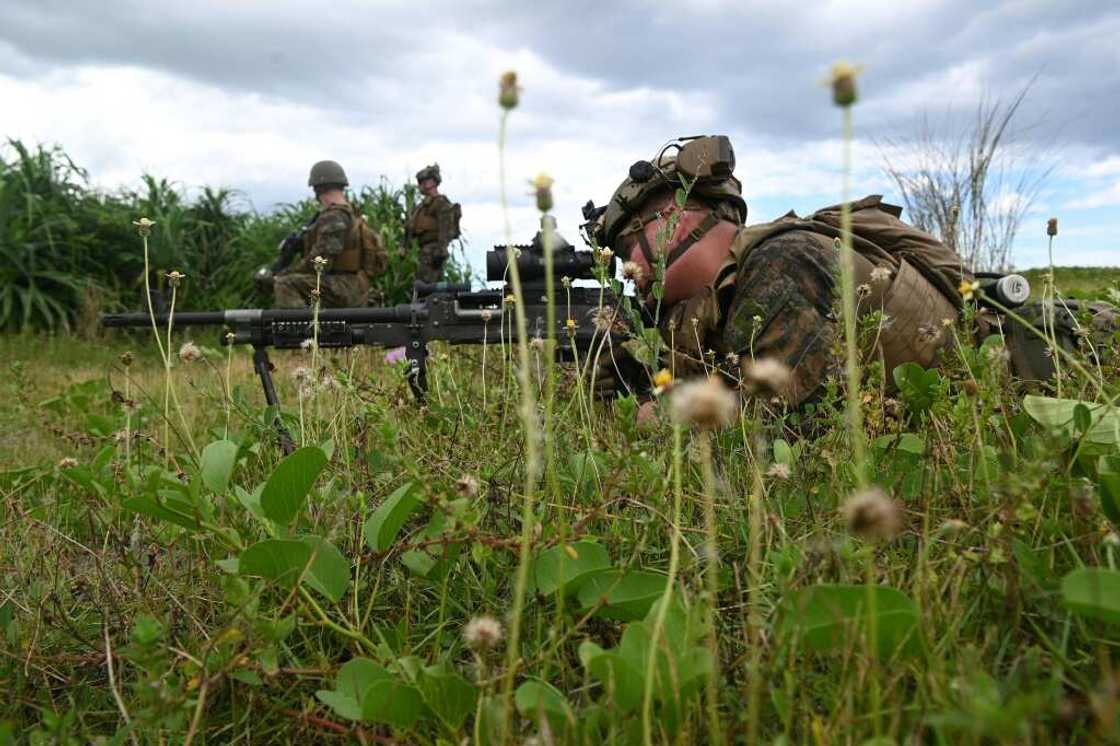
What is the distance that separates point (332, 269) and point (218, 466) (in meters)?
8.40

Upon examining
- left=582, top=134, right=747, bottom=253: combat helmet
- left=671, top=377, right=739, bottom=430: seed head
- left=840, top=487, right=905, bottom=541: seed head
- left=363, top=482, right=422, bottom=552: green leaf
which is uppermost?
left=582, top=134, right=747, bottom=253: combat helmet

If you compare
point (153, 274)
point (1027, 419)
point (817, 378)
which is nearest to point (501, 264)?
point (817, 378)

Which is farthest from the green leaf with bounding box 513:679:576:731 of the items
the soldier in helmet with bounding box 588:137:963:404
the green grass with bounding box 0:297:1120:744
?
the soldier in helmet with bounding box 588:137:963:404

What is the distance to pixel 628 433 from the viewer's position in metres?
1.26

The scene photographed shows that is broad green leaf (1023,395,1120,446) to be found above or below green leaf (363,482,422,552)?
above

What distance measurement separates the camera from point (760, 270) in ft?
10.1

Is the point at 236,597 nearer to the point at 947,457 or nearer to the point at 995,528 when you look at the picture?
the point at 995,528

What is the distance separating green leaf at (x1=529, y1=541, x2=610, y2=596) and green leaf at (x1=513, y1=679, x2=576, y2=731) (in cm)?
23

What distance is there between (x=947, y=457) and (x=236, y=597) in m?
1.33

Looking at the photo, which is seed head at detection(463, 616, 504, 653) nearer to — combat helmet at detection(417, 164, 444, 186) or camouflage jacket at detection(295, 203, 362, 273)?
camouflage jacket at detection(295, 203, 362, 273)

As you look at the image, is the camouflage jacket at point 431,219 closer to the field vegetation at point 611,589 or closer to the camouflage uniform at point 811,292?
the camouflage uniform at point 811,292

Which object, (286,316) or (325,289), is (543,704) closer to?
(286,316)

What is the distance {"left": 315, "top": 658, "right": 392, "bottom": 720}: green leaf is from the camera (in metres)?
1.09

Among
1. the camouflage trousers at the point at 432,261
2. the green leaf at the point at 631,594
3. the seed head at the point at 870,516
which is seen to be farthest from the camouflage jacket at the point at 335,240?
the seed head at the point at 870,516
